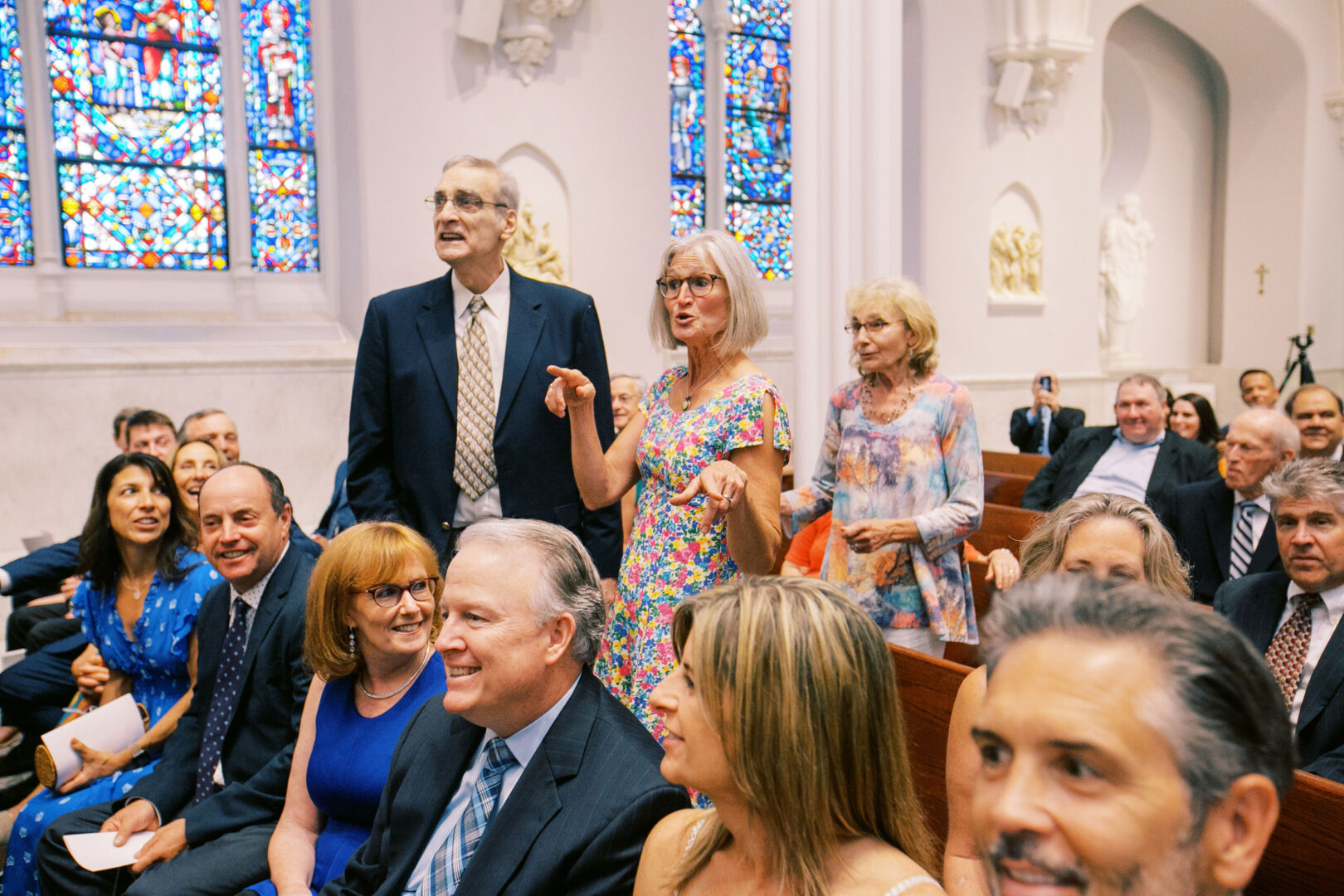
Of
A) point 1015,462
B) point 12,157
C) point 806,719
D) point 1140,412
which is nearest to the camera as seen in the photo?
point 806,719

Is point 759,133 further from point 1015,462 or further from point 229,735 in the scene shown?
point 229,735

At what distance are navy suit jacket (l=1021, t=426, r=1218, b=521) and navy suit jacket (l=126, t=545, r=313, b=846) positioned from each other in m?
3.56

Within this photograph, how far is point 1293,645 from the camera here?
96.0 inches

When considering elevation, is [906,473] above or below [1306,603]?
above

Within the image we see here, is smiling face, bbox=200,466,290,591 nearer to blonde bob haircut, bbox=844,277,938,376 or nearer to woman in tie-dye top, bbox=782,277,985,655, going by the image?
woman in tie-dye top, bbox=782,277,985,655

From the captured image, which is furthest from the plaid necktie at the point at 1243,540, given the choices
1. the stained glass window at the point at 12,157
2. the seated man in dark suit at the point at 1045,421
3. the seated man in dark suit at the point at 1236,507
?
the stained glass window at the point at 12,157

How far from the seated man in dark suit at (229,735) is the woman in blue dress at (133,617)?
19 centimetres

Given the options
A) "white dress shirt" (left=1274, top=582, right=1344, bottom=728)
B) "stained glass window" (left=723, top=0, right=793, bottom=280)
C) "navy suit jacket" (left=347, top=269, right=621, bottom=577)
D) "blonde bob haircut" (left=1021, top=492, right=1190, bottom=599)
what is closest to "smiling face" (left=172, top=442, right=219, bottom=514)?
"navy suit jacket" (left=347, top=269, right=621, bottom=577)

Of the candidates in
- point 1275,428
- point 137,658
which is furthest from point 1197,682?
point 1275,428

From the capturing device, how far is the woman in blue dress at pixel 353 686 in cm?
221

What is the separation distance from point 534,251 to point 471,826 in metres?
6.59

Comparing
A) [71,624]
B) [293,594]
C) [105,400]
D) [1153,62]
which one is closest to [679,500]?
[293,594]

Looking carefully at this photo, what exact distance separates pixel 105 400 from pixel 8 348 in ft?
1.96

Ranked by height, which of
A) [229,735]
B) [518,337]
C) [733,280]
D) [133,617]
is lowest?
[229,735]
